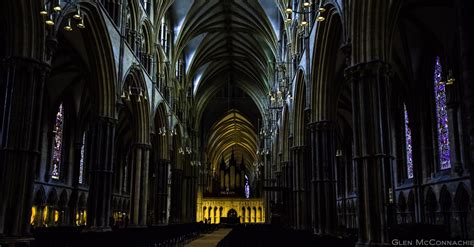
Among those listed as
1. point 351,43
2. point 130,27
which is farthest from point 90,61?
point 351,43

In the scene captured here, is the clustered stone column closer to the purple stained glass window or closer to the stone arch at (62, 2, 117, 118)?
the stone arch at (62, 2, 117, 118)

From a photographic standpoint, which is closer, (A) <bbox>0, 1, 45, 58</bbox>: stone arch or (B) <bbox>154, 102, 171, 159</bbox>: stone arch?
(A) <bbox>0, 1, 45, 58</bbox>: stone arch

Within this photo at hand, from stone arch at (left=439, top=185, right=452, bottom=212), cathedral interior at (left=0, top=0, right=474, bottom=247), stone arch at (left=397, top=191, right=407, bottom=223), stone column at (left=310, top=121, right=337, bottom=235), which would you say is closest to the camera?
cathedral interior at (left=0, top=0, right=474, bottom=247)

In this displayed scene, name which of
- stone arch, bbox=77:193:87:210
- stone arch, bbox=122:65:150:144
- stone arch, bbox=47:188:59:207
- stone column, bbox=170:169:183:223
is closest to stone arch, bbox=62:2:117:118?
stone arch, bbox=122:65:150:144

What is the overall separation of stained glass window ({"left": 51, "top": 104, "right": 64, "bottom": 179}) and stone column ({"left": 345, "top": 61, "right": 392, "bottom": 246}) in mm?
26513

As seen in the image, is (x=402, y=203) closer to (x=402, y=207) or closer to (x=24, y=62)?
(x=402, y=207)

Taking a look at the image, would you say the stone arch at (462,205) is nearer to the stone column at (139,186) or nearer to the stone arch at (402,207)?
the stone arch at (402,207)

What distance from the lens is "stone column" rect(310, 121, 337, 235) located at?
2130cm

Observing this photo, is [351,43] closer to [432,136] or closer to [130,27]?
[432,136]

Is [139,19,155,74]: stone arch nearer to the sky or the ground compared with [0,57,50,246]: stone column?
nearer to the sky

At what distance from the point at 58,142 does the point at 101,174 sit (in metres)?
14.8

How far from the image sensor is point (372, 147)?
1417 cm

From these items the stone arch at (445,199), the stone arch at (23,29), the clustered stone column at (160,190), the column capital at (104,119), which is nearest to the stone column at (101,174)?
the column capital at (104,119)

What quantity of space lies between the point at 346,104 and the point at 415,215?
12.3m
